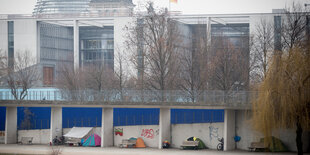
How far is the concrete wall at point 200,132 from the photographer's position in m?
38.5

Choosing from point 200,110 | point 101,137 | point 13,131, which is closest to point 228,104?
point 200,110

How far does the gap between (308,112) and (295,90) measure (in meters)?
1.59

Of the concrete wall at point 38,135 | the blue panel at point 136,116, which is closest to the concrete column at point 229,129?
the blue panel at point 136,116

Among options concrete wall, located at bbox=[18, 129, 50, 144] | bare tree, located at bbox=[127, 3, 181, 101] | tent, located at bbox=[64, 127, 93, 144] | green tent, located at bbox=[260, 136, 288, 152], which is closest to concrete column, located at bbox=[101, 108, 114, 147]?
tent, located at bbox=[64, 127, 93, 144]

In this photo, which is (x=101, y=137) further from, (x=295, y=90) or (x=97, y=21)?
(x=97, y=21)

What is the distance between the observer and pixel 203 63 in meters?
47.8

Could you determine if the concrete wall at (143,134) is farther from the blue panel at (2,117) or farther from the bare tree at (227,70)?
the blue panel at (2,117)

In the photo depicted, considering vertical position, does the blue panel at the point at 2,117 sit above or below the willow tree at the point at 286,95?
below

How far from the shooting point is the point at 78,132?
42.8 metres

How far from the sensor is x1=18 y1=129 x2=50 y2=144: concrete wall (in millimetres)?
44781

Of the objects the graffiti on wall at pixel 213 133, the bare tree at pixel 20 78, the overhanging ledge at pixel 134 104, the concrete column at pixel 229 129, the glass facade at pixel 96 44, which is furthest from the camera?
the glass facade at pixel 96 44

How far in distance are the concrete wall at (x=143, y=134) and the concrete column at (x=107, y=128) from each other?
834 millimetres

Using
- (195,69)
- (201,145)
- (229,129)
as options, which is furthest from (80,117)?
(229,129)

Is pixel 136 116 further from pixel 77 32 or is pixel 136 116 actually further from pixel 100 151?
pixel 77 32
